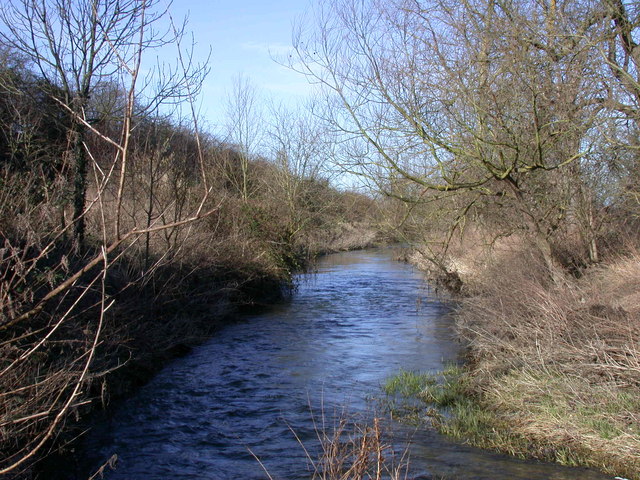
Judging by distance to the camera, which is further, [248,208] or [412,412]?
[248,208]

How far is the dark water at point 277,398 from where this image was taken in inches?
244

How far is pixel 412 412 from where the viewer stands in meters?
7.73

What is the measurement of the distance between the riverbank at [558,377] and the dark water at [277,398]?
0.41 meters

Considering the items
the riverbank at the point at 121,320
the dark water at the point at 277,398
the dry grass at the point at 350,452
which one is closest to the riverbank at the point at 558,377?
the dark water at the point at 277,398

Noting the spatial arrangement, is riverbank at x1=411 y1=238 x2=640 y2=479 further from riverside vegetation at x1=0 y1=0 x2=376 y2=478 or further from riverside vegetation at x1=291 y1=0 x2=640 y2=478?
riverside vegetation at x1=0 y1=0 x2=376 y2=478

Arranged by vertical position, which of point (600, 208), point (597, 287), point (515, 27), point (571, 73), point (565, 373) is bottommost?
point (565, 373)

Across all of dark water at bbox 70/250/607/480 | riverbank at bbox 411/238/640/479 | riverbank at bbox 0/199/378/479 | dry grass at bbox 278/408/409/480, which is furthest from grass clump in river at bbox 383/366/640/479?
riverbank at bbox 0/199/378/479

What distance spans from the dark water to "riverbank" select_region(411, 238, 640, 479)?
1.35ft

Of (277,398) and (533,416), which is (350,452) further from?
(277,398)

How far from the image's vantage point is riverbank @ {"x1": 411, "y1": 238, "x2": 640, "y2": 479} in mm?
6207

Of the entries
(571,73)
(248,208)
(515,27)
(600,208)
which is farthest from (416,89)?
(248,208)

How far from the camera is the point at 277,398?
8.55 m

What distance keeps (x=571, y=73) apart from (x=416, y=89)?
269 cm

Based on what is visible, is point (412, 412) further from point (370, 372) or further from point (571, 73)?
point (571, 73)
